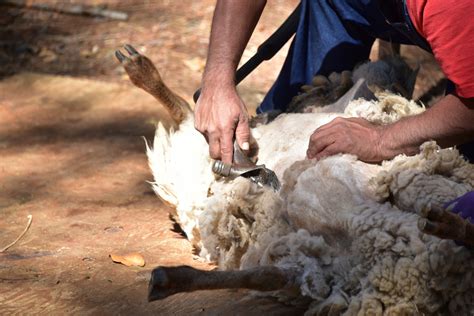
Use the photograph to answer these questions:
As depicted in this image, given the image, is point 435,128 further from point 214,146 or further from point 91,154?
point 91,154

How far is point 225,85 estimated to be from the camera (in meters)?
2.97

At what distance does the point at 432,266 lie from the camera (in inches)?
86.7

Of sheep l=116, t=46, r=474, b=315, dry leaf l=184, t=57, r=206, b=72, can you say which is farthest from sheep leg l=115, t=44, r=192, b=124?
dry leaf l=184, t=57, r=206, b=72

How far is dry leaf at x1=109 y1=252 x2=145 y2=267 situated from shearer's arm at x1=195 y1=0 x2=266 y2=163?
0.43 m

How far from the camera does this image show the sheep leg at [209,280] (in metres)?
2.06

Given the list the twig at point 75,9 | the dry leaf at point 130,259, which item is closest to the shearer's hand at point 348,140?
the dry leaf at point 130,259

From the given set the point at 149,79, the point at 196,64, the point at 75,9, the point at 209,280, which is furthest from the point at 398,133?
the point at 75,9

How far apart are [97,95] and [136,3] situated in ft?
5.46

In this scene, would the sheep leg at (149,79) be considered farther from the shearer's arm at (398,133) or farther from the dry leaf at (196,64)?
the dry leaf at (196,64)

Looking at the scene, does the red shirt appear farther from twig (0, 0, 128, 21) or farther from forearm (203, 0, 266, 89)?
twig (0, 0, 128, 21)

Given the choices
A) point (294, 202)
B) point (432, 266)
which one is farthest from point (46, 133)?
point (432, 266)

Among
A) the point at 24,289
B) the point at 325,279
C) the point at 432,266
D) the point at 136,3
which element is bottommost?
the point at 136,3

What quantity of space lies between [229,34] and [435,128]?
903 mm

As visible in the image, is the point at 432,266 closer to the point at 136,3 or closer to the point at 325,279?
the point at 325,279
